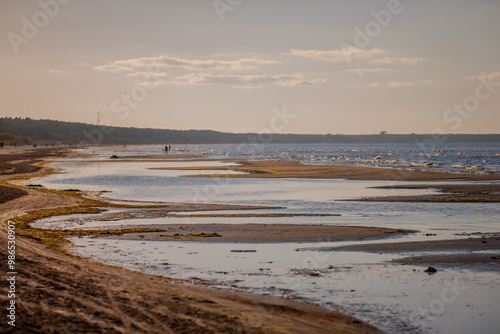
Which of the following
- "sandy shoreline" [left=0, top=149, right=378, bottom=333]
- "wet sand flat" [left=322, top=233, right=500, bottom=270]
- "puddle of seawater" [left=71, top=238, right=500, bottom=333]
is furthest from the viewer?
"wet sand flat" [left=322, top=233, right=500, bottom=270]

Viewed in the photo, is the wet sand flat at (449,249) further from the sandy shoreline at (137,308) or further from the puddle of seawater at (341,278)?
the sandy shoreline at (137,308)

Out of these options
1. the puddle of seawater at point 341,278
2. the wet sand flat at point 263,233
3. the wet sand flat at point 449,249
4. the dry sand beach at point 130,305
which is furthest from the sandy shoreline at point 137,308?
the wet sand flat at point 263,233

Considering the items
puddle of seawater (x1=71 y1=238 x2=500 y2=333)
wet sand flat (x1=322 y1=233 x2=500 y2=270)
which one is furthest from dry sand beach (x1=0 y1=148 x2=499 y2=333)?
puddle of seawater (x1=71 y1=238 x2=500 y2=333)

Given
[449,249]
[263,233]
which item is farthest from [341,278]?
[263,233]

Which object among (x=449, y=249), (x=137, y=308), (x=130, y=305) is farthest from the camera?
(x=449, y=249)

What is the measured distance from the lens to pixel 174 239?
18734mm

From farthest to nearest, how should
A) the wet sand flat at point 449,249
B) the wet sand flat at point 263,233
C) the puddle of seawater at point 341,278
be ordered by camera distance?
the wet sand flat at point 263,233 → the wet sand flat at point 449,249 → the puddle of seawater at point 341,278

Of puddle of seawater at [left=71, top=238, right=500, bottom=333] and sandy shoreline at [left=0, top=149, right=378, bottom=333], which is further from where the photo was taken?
puddle of seawater at [left=71, top=238, right=500, bottom=333]

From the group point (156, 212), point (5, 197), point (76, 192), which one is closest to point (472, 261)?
point (156, 212)

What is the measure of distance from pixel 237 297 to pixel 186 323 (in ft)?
7.76

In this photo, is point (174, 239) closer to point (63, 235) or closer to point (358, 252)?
point (63, 235)

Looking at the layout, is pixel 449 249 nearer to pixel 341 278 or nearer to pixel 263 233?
pixel 341 278

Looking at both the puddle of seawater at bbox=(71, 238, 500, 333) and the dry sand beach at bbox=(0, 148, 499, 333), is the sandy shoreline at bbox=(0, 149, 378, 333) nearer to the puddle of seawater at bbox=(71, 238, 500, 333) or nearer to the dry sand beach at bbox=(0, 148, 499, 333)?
the dry sand beach at bbox=(0, 148, 499, 333)

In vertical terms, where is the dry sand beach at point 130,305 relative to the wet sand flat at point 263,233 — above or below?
above
